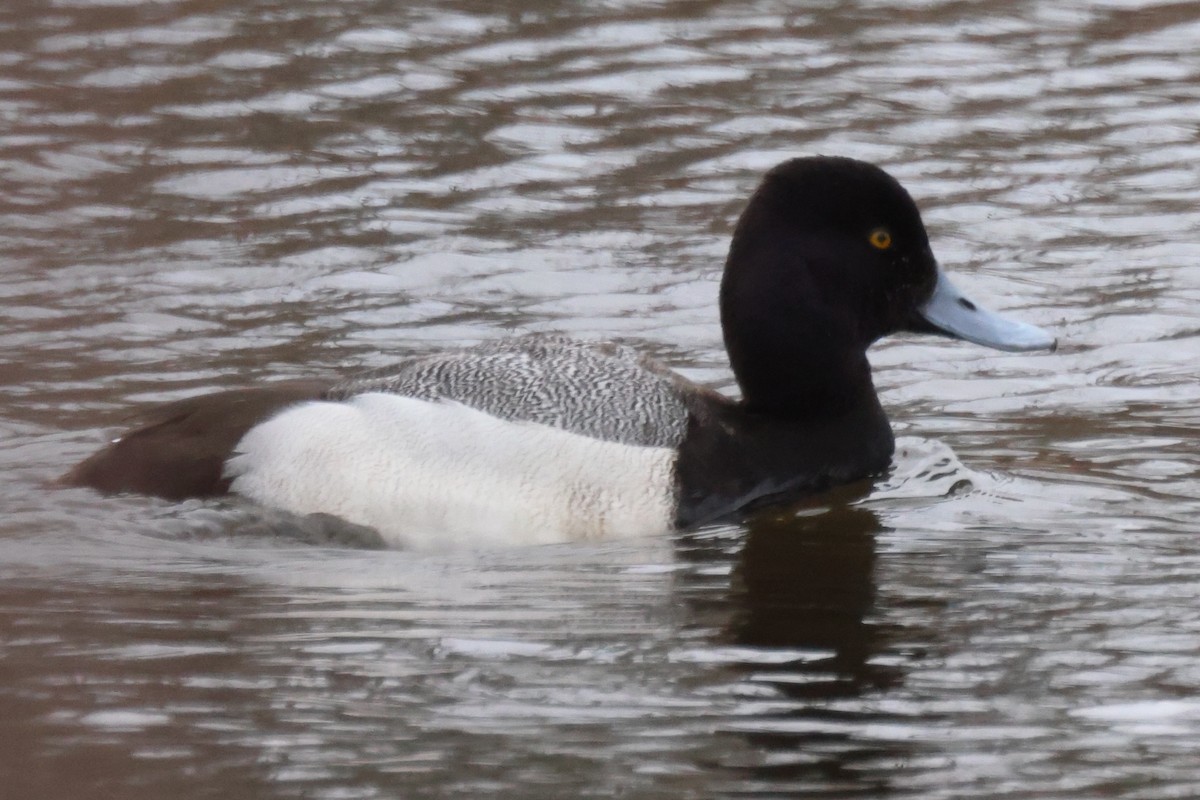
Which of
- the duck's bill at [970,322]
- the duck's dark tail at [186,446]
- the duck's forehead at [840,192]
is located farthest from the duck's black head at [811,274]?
the duck's dark tail at [186,446]

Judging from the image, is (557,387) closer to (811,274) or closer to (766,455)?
(766,455)

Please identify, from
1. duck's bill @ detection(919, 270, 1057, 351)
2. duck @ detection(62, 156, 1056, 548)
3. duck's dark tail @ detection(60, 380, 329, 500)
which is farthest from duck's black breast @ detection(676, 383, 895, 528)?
duck's dark tail @ detection(60, 380, 329, 500)

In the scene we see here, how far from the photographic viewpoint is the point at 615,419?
6402mm

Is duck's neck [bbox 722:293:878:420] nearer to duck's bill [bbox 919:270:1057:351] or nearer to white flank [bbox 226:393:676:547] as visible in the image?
duck's bill [bbox 919:270:1057:351]

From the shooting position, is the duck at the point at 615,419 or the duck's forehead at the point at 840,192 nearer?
the duck at the point at 615,419

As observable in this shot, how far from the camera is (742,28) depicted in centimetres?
1262

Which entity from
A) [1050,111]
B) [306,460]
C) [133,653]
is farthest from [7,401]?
[1050,111]

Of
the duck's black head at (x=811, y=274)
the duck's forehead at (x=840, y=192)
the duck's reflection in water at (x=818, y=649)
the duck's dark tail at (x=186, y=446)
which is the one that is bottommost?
the duck's reflection in water at (x=818, y=649)

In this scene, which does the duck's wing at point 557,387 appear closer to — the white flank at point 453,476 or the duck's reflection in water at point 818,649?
the white flank at point 453,476

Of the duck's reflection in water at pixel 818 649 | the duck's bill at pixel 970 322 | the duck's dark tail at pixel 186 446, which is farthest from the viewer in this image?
the duck's bill at pixel 970 322

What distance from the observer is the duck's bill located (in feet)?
22.8

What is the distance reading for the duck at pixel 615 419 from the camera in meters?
6.20

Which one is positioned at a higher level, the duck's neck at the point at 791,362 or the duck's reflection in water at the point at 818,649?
the duck's neck at the point at 791,362

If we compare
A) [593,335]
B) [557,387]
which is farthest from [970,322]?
[593,335]
